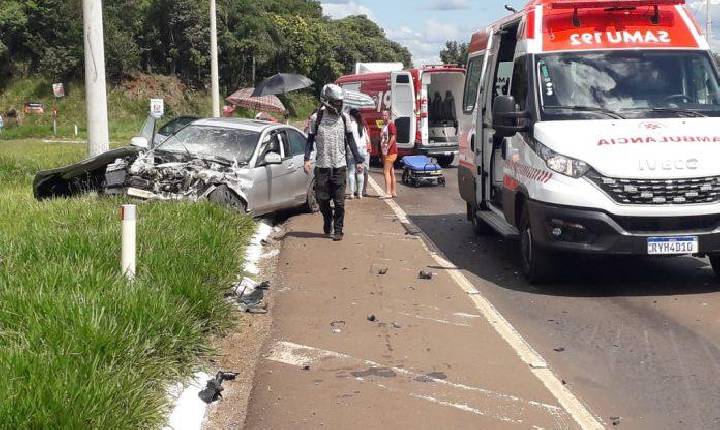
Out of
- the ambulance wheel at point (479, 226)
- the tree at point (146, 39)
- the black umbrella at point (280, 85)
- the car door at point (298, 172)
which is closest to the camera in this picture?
the ambulance wheel at point (479, 226)

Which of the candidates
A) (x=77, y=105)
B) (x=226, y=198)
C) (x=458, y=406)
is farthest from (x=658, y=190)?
(x=77, y=105)

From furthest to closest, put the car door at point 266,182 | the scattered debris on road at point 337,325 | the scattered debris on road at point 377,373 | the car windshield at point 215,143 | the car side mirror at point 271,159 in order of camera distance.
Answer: the car windshield at point 215,143, the car side mirror at point 271,159, the car door at point 266,182, the scattered debris on road at point 337,325, the scattered debris on road at point 377,373

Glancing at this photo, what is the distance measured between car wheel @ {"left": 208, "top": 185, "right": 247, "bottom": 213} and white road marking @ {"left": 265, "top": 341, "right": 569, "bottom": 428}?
4.79 meters

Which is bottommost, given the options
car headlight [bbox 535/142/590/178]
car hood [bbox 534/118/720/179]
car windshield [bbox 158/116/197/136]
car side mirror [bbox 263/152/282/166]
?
car windshield [bbox 158/116/197/136]

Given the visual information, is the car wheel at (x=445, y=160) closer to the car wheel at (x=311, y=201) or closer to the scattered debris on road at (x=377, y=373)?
the car wheel at (x=311, y=201)

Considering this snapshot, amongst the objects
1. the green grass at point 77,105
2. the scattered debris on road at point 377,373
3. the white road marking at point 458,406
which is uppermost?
the white road marking at point 458,406

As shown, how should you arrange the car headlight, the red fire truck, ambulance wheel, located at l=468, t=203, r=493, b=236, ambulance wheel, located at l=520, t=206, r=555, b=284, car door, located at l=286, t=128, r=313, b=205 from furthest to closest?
the red fire truck < car door, located at l=286, t=128, r=313, b=205 < ambulance wheel, located at l=468, t=203, r=493, b=236 < ambulance wheel, located at l=520, t=206, r=555, b=284 < the car headlight

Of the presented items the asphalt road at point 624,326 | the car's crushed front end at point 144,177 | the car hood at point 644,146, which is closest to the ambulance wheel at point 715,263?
the asphalt road at point 624,326

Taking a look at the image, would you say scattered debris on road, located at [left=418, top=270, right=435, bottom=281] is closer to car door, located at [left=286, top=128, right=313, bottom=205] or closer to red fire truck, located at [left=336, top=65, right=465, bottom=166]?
car door, located at [left=286, top=128, right=313, bottom=205]

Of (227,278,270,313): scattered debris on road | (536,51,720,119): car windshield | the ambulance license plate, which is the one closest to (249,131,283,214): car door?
(227,278,270,313): scattered debris on road

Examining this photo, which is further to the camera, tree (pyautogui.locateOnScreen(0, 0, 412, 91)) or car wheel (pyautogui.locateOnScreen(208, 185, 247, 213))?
tree (pyautogui.locateOnScreen(0, 0, 412, 91))

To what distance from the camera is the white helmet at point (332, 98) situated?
11.3 metres

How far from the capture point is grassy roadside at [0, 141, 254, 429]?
171 inches

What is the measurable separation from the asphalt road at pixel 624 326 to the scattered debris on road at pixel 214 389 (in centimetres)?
225
